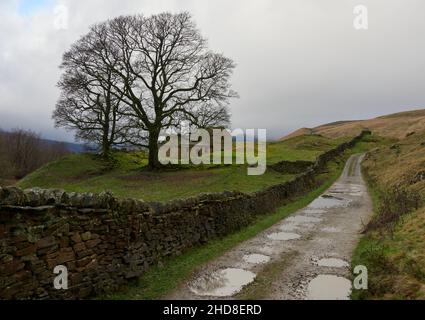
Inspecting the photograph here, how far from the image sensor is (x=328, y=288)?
26.9 ft

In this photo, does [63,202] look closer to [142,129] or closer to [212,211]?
[212,211]

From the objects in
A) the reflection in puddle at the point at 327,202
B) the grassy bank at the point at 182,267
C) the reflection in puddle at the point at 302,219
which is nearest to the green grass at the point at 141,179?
the reflection in puddle at the point at 327,202

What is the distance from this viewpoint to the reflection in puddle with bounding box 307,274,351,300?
25.3 ft

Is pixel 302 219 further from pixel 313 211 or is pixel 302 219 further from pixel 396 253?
pixel 396 253

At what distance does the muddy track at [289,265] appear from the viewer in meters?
8.12

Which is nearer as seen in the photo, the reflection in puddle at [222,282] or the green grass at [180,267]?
the reflection in puddle at [222,282]

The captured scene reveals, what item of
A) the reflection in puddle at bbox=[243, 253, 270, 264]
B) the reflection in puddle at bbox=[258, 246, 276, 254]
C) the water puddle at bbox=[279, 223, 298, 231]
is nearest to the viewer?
the reflection in puddle at bbox=[243, 253, 270, 264]

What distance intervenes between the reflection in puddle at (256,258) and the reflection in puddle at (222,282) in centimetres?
84

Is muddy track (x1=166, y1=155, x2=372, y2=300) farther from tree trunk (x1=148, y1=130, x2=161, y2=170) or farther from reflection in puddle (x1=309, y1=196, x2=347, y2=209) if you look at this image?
tree trunk (x1=148, y1=130, x2=161, y2=170)

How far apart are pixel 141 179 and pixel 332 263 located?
24.1m

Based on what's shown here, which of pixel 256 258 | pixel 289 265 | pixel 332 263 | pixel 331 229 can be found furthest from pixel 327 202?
pixel 289 265
